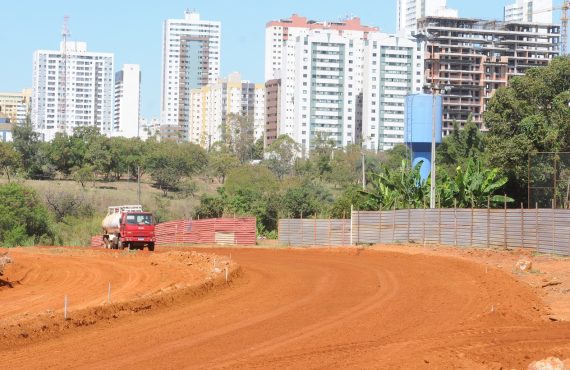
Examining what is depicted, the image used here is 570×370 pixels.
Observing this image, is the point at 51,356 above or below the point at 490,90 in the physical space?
below

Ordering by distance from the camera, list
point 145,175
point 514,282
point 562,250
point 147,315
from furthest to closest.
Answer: point 145,175
point 562,250
point 514,282
point 147,315

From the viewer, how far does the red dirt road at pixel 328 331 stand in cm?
1458

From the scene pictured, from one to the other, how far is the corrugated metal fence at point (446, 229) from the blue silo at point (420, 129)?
365 inches

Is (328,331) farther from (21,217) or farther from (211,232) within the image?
(21,217)

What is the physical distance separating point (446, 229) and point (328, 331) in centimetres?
3079

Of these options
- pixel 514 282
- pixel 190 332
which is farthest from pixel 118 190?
pixel 190 332

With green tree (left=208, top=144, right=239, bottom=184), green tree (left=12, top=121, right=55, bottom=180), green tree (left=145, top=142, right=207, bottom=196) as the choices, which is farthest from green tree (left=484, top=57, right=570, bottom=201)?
green tree (left=208, top=144, right=239, bottom=184)

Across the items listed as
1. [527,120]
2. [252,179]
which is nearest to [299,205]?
[527,120]

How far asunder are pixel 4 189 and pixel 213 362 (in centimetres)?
6612

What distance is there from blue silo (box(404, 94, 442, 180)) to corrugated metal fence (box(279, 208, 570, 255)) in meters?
9.28

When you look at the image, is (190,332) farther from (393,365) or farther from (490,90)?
(490,90)

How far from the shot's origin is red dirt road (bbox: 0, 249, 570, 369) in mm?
14578

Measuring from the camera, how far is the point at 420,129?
64.4 metres

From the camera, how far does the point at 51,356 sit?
15055 millimetres
